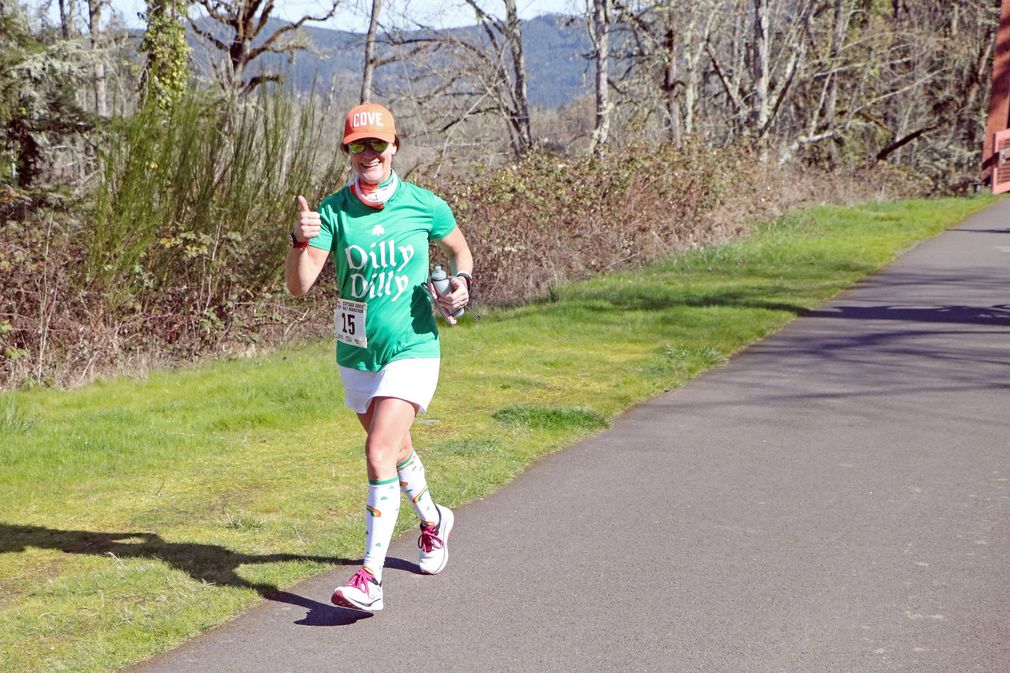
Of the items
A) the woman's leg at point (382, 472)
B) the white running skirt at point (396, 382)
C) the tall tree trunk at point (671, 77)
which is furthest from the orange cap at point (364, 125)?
the tall tree trunk at point (671, 77)

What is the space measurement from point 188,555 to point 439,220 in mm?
1993

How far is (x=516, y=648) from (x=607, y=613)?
509 mm

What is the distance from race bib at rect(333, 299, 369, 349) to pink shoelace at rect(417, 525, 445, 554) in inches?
37.2

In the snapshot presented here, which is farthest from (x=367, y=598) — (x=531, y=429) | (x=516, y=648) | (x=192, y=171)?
(x=192, y=171)

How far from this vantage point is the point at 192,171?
13.1 m

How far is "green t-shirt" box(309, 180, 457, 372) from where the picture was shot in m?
5.09

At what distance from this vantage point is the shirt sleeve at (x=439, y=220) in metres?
5.30

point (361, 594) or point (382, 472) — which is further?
point (382, 472)

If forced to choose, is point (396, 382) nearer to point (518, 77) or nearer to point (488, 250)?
point (488, 250)

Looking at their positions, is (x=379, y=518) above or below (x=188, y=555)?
above

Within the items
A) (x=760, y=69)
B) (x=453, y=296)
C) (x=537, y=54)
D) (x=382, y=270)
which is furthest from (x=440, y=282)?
(x=537, y=54)

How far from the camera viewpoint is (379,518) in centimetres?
507

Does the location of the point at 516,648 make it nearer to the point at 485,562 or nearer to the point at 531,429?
the point at 485,562

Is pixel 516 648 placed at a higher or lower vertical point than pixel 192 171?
lower
